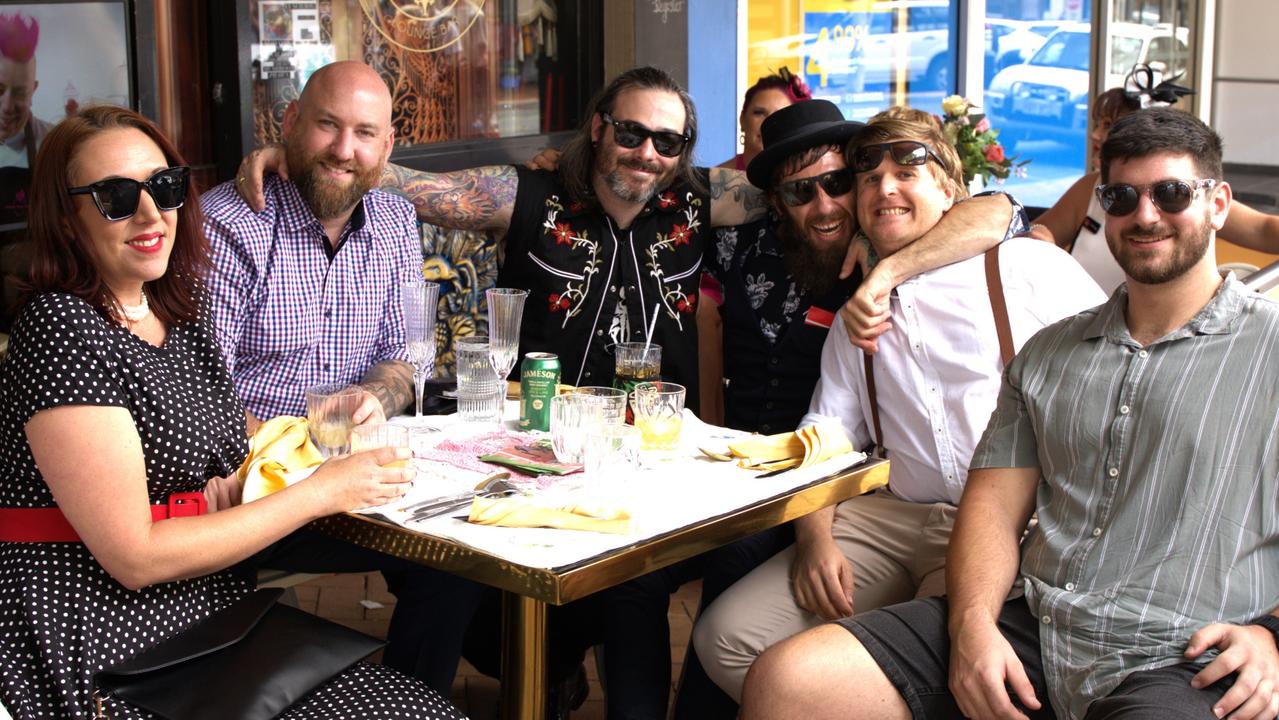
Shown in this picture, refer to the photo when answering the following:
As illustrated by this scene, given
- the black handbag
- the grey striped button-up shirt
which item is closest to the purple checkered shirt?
the black handbag

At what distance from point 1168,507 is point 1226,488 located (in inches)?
4.2

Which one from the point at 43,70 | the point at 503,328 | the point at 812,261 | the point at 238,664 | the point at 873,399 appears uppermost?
the point at 43,70

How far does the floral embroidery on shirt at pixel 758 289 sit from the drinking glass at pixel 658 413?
0.94 meters

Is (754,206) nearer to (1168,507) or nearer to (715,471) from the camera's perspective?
(715,471)

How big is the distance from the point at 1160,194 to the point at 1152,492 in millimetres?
580

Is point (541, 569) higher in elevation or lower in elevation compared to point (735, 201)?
lower

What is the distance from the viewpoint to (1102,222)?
5344mm

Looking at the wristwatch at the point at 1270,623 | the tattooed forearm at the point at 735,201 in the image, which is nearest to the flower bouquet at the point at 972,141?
the tattooed forearm at the point at 735,201

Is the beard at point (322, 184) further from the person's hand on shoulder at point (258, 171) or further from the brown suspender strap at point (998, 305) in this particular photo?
the brown suspender strap at point (998, 305)

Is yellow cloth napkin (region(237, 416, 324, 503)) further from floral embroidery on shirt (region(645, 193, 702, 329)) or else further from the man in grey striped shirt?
floral embroidery on shirt (region(645, 193, 702, 329))

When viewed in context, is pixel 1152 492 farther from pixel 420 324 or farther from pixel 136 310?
pixel 136 310

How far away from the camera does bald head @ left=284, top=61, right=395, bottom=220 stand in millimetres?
3592

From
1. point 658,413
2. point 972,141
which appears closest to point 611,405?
point 658,413

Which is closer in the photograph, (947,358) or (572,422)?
(572,422)
